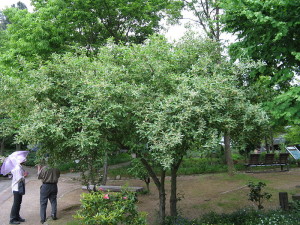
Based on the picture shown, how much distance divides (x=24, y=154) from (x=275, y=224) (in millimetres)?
6364

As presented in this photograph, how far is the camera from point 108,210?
568 centimetres

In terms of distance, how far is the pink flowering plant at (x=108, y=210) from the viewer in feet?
17.7

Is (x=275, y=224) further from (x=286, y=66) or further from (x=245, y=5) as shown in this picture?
(x=245, y=5)

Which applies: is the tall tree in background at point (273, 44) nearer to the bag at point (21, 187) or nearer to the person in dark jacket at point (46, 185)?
the person in dark jacket at point (46, 185)

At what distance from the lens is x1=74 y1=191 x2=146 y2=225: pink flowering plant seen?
541 cm

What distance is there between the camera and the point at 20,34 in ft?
44.9

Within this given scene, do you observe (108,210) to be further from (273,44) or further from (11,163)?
(273,44)

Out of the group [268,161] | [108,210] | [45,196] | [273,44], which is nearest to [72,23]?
[45,196]

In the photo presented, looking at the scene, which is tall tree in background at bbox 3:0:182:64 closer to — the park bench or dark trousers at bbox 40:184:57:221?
dark trousers at bbox 40:184:57:221

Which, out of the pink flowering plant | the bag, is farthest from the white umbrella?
the pink flowering plant

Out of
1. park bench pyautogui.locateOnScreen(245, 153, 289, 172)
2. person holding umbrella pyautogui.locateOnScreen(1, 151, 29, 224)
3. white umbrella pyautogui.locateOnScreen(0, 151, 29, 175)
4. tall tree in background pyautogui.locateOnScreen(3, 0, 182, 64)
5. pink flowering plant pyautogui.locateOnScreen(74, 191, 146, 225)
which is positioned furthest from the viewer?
park bench pyautogui.locateOnScreen(245, 153, 289, 172)

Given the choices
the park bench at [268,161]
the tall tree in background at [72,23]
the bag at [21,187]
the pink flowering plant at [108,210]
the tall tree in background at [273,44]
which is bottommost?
the pink flowering plant at [108,210]

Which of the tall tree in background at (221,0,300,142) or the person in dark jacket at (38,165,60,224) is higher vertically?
the tall tree in background at (221,0,300,142)

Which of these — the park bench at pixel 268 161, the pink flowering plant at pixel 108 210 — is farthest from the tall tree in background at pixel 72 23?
the park bench at pixel 268 161
